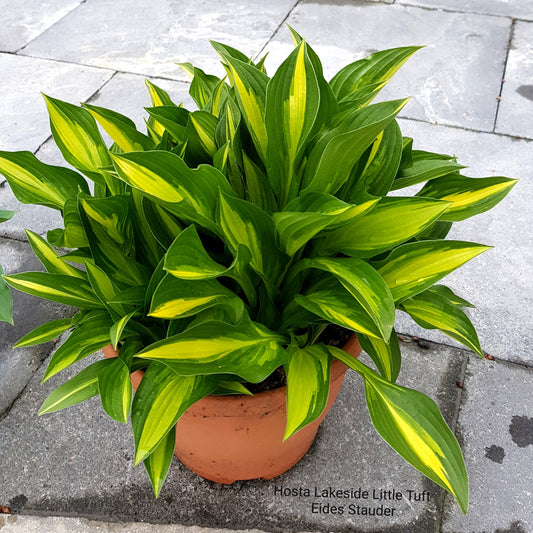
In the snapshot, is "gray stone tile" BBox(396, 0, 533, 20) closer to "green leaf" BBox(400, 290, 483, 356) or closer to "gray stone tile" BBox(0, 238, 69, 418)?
"gray stone tile" BBox(0, 238, 69, 418)

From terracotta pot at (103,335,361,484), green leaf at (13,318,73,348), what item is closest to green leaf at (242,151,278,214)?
terracotta pot at (103,335,361,484)

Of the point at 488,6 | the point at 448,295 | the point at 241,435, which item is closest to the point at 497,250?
the point at 448,295

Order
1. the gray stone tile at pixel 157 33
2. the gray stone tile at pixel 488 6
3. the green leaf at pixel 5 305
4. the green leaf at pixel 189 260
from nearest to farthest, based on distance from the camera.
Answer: the green leaf at pixel 189 260, the green leaf at pixel 5 305, the gray stone tile at pixel 157 33, the gray stone tile at pixel 488 6

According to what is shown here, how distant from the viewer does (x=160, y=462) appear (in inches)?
39.8

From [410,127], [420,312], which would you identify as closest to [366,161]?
[420,312]

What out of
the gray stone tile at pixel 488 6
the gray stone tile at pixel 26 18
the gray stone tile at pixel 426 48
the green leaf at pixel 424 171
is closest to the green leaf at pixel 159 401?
the green leaf at pixel 424 171

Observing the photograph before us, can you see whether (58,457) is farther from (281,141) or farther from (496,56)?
(496,56)

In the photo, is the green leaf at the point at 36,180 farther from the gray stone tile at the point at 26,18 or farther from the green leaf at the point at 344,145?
the gray stone tile at the point at 26,18

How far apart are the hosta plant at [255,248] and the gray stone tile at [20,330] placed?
1.97ft

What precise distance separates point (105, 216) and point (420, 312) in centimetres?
65

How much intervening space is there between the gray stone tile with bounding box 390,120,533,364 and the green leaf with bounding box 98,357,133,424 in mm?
1090

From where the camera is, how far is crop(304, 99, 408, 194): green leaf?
2.79 ft

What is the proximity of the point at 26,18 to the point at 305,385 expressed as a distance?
11.8ft

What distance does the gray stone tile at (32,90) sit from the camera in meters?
2.63
